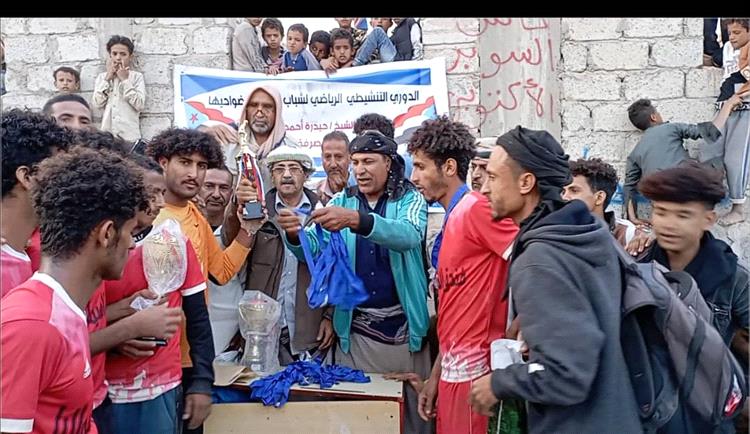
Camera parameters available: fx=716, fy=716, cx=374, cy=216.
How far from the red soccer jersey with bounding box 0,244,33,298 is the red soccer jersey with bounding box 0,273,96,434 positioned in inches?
11.6

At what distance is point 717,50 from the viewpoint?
6.65 m

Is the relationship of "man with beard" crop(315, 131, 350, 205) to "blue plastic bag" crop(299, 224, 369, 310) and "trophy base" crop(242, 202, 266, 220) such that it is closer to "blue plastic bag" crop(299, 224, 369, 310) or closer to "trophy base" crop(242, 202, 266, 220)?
"blue plastic bag" crop(299, 224, 369, 310)

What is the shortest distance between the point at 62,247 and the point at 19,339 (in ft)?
1.10

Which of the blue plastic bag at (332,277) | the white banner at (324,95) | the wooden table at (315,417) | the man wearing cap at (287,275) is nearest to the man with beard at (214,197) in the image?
the man wearing cap at (287,275)

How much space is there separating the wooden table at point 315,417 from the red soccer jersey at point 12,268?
3.95 feet

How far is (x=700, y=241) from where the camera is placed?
2760 mm

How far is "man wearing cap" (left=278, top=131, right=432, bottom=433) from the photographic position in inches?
141

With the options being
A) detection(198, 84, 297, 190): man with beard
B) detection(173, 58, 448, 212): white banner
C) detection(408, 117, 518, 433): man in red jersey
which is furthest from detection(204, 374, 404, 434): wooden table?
detection(173, 58, 448, 212): white banner

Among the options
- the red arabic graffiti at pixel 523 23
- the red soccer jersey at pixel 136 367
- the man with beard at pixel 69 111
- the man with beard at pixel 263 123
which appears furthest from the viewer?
the man with beard at pixel 263 123

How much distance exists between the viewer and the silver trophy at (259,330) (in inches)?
142

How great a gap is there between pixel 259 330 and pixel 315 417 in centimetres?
67

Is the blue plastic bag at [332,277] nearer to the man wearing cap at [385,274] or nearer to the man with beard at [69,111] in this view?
the man wearing cap at [385,274]

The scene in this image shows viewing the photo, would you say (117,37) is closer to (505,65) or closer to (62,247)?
(505,65)

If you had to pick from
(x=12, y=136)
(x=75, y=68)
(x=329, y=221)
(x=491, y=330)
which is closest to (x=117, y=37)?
(x=75, y=68)
